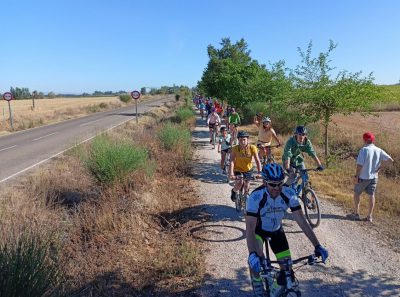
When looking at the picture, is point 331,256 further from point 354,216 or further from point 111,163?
point 111,163

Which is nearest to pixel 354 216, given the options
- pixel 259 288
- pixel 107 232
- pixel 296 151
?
pixel 296 151

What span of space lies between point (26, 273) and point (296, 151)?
598 cm

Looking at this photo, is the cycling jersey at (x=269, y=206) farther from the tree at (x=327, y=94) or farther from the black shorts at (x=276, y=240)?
the tree at (x=327, y=94)

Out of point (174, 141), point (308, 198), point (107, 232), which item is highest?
point (174, 141)

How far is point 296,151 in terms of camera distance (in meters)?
8.32

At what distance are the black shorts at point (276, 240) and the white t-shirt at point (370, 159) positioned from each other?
167 inches

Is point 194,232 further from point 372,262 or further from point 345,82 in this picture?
point 345,82

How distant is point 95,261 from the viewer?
5.97 metres

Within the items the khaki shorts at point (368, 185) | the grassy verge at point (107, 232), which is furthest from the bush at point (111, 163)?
the khaki shorts at point (368, 185)

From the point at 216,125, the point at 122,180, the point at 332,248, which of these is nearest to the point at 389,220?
the point at 332,248

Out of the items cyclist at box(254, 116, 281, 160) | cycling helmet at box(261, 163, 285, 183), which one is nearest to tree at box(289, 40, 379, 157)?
cyclist at box(254, 116, 281, 160)

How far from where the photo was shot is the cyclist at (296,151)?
809 cm

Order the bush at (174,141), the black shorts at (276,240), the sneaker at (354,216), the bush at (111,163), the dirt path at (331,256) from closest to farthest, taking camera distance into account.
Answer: the black shorts at (276,240) < the dirt path at (331,256) < the sneaker at (354,216) < the bush at (111,163) < the bush at (174,141)

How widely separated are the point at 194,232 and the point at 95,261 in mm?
2172
